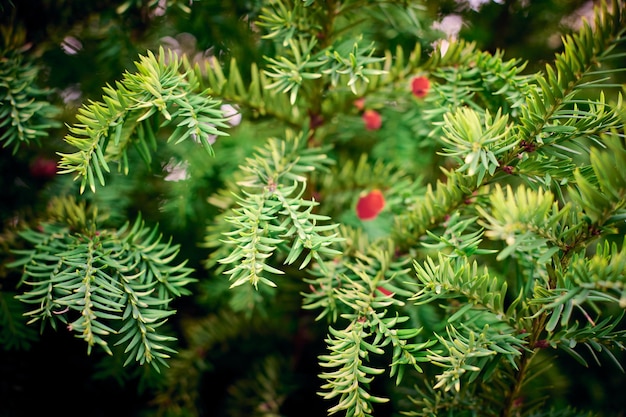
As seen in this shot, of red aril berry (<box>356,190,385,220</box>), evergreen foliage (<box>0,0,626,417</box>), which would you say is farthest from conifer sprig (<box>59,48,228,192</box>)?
red aril berry (<box>356,190,385,220</box>)

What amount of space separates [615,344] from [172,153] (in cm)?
50

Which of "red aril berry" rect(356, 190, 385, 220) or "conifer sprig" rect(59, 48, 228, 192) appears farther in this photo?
"red aril berry" rect(356, 190, 385, 220)

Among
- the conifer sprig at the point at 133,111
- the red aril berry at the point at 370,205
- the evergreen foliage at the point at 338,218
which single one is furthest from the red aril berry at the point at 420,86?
the conifer sprig at the point at 133,111

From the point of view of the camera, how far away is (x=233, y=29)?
0.51m

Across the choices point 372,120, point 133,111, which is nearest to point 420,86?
point 372,120

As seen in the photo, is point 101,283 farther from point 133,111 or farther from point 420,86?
point 420,86

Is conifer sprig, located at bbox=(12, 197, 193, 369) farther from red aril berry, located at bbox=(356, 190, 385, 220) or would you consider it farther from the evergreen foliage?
red aril berry, located at bbox=(356, 190, 385, 220)

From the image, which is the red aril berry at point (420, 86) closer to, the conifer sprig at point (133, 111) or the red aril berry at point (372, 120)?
the red aril berry at point (372, 120)

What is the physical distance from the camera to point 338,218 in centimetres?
48

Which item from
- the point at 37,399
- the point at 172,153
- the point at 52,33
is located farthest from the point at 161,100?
the point at 37,399

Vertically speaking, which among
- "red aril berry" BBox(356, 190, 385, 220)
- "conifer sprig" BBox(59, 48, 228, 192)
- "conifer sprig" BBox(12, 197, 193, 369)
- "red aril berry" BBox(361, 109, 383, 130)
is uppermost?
"conifer sprig" BBox(59, 48, 228, 192)

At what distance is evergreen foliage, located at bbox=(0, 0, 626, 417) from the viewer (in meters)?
0.28

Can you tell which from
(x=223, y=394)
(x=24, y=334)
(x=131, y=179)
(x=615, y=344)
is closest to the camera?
(x=615, y=344)

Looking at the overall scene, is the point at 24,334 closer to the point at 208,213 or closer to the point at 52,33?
the point at 208,213
